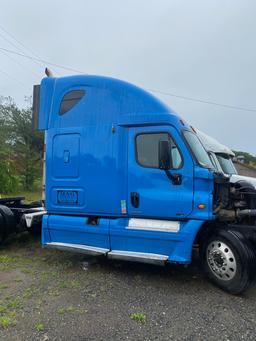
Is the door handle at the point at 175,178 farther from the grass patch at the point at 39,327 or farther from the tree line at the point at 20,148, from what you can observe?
the tree line at the point at 20,148

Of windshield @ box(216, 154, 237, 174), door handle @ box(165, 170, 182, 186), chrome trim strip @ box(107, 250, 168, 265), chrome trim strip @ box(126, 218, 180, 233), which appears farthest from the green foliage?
windshield @ box(216, 154, 237, 174)

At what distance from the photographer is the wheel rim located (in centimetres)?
500

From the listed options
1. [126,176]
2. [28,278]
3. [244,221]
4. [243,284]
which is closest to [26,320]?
[28,278]

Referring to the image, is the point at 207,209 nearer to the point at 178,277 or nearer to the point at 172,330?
the point at 178,277

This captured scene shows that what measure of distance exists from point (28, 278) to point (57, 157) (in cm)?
216

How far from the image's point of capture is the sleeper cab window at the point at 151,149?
5.36 m

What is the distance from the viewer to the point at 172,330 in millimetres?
3934

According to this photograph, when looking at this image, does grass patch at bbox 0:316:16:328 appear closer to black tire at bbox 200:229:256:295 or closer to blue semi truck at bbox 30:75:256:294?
blue semi truck at bbox 30:75:256:294

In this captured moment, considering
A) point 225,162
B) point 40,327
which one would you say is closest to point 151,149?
point 40,327

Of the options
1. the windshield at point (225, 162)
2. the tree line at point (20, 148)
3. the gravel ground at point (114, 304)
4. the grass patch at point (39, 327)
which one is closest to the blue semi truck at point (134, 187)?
the gravel ground at point (114, 304)

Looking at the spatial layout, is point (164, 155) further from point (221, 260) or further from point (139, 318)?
point (139, 318)

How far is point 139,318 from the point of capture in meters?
4.19

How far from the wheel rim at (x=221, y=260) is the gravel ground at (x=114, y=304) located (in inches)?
11.8

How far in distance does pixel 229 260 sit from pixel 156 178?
1.65 m
